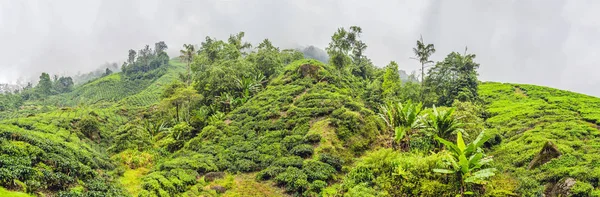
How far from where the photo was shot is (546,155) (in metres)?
16.2

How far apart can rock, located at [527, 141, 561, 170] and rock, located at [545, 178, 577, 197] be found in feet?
7.38

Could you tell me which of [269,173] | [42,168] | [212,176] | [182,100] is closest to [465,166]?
[269,173]

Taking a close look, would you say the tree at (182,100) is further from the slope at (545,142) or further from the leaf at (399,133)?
the slope at (545,142)

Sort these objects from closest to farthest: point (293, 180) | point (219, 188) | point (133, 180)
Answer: point (293, 180) → point (219, 188) → point (133, 180)

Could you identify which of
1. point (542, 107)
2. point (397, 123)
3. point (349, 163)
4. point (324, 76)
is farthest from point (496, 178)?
point (324, 76)

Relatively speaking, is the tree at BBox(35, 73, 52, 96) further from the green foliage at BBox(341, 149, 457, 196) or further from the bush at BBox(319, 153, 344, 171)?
the green foliage at BBox(341, 149, 457, 196)

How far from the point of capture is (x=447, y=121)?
16.6m

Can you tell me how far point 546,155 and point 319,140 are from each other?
12.7 metres

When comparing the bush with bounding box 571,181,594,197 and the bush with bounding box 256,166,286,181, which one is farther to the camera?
the bush with bounding box 256,166,286,181

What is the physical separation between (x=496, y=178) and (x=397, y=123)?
528 centimetres

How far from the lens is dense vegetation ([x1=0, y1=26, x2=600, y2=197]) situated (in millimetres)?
13000

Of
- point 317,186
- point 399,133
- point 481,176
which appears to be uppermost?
point 399,133

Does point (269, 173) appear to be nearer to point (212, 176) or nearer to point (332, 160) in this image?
point (212, 176)

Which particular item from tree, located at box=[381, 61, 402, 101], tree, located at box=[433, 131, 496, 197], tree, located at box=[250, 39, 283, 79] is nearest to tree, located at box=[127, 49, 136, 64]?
tree, located at box=[250, 39, 283, 79]
